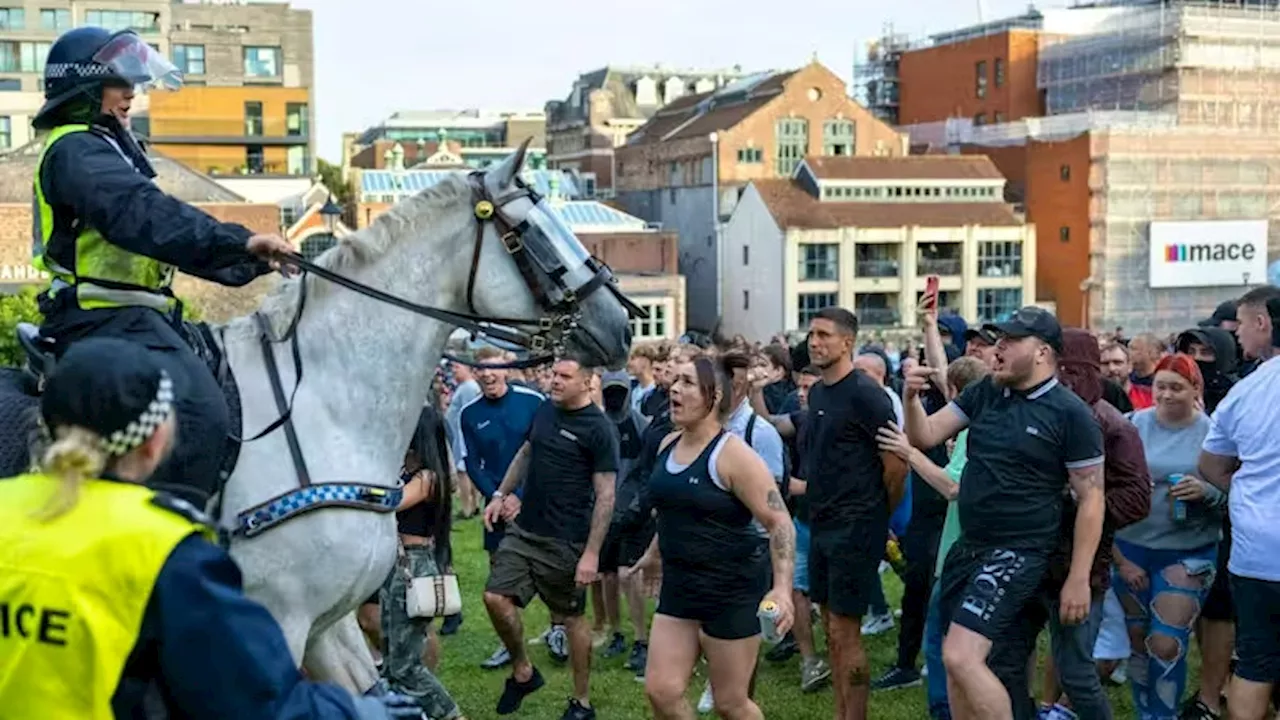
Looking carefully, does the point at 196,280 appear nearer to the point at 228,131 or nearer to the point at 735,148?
the point at 228,131

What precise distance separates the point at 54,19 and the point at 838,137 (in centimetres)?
4125

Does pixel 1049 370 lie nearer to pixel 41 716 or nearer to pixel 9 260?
pixel 41 716

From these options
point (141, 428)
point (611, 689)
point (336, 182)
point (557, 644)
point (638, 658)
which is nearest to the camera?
point (141, 428)

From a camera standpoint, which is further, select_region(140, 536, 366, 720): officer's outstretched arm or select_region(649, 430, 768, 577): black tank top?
select_region(649, 430, 768, 577): black tank top

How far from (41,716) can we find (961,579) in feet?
15.6

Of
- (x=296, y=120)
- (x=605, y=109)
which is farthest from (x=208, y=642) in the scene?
(x=605, y=109)

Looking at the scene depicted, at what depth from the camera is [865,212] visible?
62562 millimetres

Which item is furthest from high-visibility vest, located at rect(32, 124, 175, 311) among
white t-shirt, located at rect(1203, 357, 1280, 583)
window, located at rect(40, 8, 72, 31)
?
window, located at rect(40, 8, 72, 31)

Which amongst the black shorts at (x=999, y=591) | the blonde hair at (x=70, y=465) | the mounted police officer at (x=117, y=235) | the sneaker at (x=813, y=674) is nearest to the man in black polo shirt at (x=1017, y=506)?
the black shorts at (x=999, y=591)

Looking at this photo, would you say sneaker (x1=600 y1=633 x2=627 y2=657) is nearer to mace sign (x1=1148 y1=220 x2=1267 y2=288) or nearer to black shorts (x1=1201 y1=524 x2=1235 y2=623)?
black shorts (x1=1201 y1=524 x2=1235 y2=623)

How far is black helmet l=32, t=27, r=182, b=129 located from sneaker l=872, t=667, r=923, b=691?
6.43 metres

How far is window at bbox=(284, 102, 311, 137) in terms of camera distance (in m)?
71.3

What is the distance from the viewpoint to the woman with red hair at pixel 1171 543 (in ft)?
24.3

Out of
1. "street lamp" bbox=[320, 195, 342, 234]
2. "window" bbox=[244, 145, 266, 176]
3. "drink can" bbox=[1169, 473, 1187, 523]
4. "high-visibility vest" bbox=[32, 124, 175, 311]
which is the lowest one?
"drink can" bbox=[1169, 473, 1187, 523]
